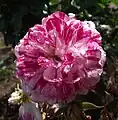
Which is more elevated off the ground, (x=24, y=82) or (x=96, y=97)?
(x=24, y=82)

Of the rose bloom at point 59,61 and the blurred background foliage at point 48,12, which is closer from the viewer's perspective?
the rose bloom at point 59,61

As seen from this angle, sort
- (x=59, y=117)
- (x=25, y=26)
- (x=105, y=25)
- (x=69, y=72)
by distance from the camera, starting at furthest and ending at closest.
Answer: (x=105, y=25)
(x=25, y=26)
(x=59, y=117)
(x=69, y=72)

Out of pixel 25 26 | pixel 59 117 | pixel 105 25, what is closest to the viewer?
pixel 59 117

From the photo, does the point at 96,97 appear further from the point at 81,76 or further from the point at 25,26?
the point at 25,26

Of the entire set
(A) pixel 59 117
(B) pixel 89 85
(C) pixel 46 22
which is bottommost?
(A) pixel 59 117

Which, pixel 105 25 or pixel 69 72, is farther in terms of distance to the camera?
pixel 105 25

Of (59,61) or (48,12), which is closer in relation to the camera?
(59,61)

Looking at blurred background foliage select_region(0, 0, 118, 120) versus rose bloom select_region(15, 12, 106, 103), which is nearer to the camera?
rose bloom select_region(15, 12, 106, 103)

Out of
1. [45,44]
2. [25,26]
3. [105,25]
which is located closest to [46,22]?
[45,44]
